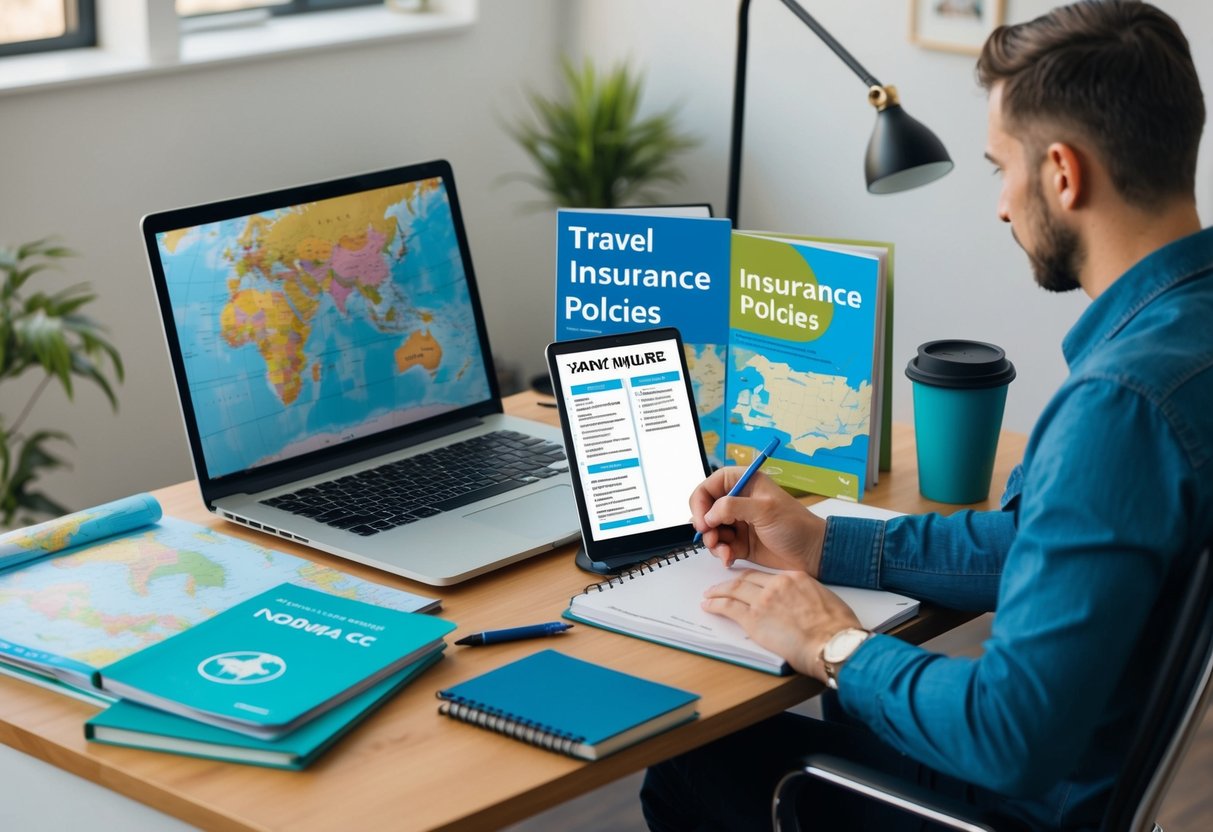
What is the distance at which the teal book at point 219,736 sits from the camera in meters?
1.24

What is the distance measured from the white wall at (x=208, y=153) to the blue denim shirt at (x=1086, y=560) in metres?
2.71

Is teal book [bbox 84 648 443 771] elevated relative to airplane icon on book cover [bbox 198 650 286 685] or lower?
lower

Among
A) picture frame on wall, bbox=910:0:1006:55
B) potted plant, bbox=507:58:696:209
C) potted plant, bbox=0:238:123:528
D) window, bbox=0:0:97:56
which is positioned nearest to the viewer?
potted plant, bbox=0:238:123:528

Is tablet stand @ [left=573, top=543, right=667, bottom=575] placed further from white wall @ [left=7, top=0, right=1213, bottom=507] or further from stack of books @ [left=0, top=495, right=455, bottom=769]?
white wall @ [left=7, top=0, right=1213, bottom=507]

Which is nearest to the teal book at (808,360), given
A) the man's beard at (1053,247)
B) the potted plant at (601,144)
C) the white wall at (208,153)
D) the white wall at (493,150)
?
the man's beard at (1053,247)

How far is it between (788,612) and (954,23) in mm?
2431

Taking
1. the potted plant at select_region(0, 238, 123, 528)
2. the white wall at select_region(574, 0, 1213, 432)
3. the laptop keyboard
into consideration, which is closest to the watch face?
the laptop keyboard

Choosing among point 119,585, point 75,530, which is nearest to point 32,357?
point 75,530

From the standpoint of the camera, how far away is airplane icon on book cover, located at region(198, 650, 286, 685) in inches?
52.0

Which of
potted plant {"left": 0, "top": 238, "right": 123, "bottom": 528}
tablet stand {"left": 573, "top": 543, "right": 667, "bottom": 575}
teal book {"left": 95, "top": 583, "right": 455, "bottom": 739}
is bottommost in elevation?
potted plant {"left": 0, "top": 238, "right": 123, "bottom": 528}

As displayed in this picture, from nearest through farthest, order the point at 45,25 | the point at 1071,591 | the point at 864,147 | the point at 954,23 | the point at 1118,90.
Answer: the point at 1071,591 → the point at 1118,90 → the point at 954,23 → the point at 45,25 → the point at 864,147

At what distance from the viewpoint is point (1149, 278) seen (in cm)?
133

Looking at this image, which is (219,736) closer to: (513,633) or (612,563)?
(513,633)

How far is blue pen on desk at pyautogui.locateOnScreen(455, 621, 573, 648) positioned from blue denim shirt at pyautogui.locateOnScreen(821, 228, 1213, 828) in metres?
0.31
